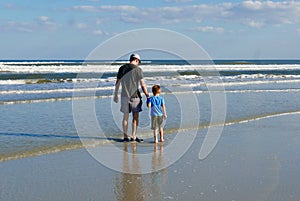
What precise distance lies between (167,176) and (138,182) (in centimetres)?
53

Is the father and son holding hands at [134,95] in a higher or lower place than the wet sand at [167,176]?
higher

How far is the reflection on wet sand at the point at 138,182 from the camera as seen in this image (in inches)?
225

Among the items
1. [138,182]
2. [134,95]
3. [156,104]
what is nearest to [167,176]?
[138,182]


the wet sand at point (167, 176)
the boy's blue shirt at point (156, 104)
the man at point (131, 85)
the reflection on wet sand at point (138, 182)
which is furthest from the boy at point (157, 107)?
the reflection on wet sand at point (138, 182)

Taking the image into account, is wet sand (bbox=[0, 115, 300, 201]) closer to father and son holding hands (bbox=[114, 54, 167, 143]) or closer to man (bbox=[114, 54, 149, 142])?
father and son holding hands (bbox=[114, 54, 167, 143])

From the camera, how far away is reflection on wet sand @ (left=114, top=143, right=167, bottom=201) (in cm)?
571

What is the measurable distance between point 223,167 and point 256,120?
6104 mm

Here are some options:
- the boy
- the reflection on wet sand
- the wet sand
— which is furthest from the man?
the reflection on wet sand

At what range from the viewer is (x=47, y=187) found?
6.09 m

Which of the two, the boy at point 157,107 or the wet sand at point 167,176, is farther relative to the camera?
the boy at point 157,107

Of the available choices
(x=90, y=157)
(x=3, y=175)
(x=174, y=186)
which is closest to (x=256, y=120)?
(x=90, y=157)

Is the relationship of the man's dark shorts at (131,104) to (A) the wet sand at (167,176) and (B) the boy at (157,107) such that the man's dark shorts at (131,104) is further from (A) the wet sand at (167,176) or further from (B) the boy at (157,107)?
(A) the wet sand at (167,176)

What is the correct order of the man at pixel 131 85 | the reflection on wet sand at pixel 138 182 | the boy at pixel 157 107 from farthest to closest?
the boy at pixel 157 107, the man at pixel 131 85, the reflection on wet sand at pixel 138 182

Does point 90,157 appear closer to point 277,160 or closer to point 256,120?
point 277,160
